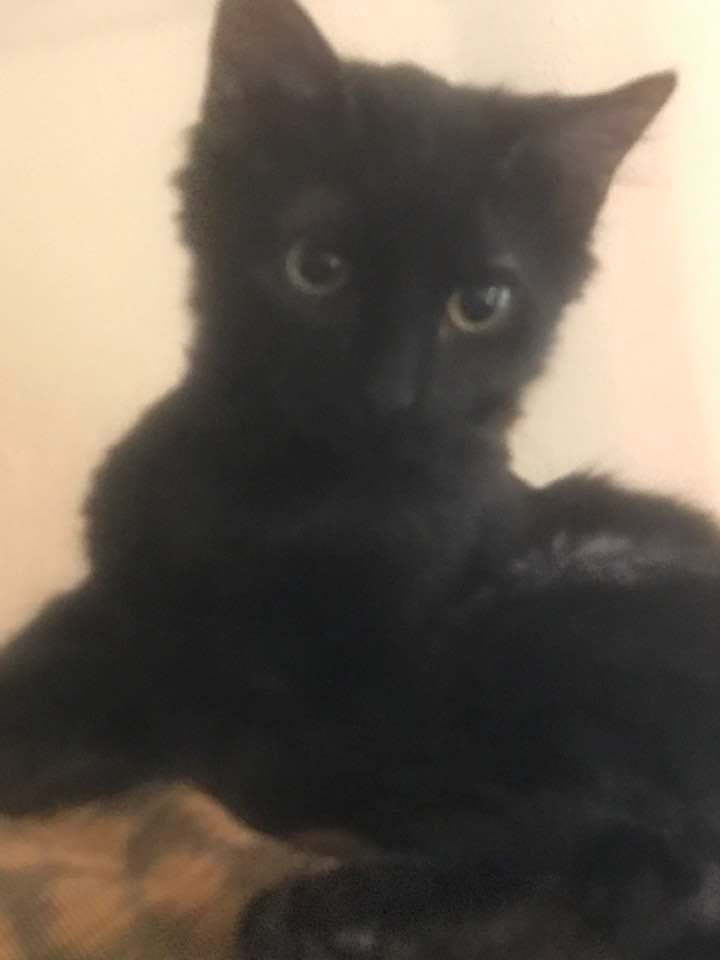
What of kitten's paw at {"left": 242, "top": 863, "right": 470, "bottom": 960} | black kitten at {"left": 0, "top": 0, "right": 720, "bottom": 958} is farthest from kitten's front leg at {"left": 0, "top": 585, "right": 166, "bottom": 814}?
kitten's paw at {"left": 242, "top": 863, "right": 470, "bottom": 960}

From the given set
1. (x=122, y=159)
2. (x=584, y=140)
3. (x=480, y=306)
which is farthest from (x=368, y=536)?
(x=122, y=159)

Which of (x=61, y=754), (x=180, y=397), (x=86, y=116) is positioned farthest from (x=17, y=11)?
(x=61, y=754)

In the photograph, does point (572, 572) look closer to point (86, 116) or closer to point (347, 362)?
point (347, 362)

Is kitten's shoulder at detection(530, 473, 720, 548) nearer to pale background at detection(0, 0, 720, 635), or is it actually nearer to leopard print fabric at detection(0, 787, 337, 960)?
pale background at detection(0, 0, 720, 635)

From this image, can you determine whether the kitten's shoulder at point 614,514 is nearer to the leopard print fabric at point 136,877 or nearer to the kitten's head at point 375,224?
the kitten's head at point 375,224

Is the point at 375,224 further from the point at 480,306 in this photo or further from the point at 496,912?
the point at 496,912

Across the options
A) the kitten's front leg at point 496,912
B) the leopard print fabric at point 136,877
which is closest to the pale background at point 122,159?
the leopard print fabric at point 136,877

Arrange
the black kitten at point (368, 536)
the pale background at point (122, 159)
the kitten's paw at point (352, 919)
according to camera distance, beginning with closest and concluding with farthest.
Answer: the kitten's paw at point (352, 919), the black kitten at point (368, 536), the pale background at point (122, 159)
